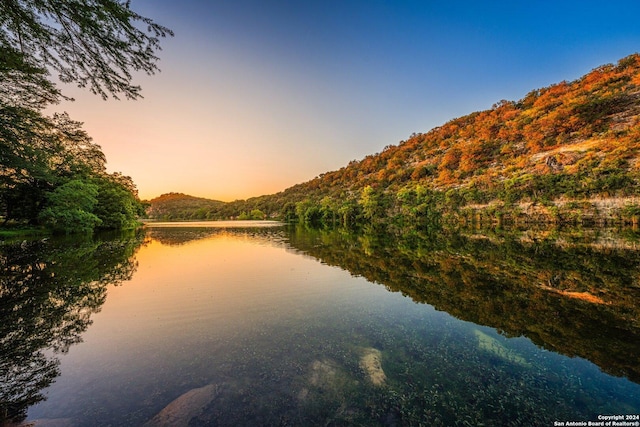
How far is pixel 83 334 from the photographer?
7852 mm

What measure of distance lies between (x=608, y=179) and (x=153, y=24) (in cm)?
5920

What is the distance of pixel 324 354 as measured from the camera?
6.56m

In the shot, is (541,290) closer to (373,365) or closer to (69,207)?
(373,365)

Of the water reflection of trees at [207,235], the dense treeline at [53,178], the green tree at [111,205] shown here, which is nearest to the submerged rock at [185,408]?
the dense treeline at [53,178]

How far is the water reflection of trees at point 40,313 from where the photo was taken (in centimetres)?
534

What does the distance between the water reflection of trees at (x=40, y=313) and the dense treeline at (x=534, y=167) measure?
200 ft

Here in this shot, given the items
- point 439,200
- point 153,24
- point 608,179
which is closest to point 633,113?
point 608,179

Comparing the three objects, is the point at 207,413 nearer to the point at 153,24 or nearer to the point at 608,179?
the point at 153,24

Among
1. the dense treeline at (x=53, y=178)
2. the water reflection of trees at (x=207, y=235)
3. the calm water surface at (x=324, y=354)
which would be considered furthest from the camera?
the water reflection of trees at (x=207, y=235)

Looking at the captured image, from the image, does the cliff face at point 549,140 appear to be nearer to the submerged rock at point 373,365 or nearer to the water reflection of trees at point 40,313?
the submerged rock at point 373,365

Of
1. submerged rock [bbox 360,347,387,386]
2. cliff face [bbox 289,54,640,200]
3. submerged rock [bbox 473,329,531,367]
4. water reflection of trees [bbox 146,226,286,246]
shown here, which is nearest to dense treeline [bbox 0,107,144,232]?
water reflection of trees [bbox 146,226,286,246]

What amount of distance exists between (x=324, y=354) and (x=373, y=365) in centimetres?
119

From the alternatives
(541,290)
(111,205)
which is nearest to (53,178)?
(541,290)

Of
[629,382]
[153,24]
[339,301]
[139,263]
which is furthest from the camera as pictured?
[139,263]
